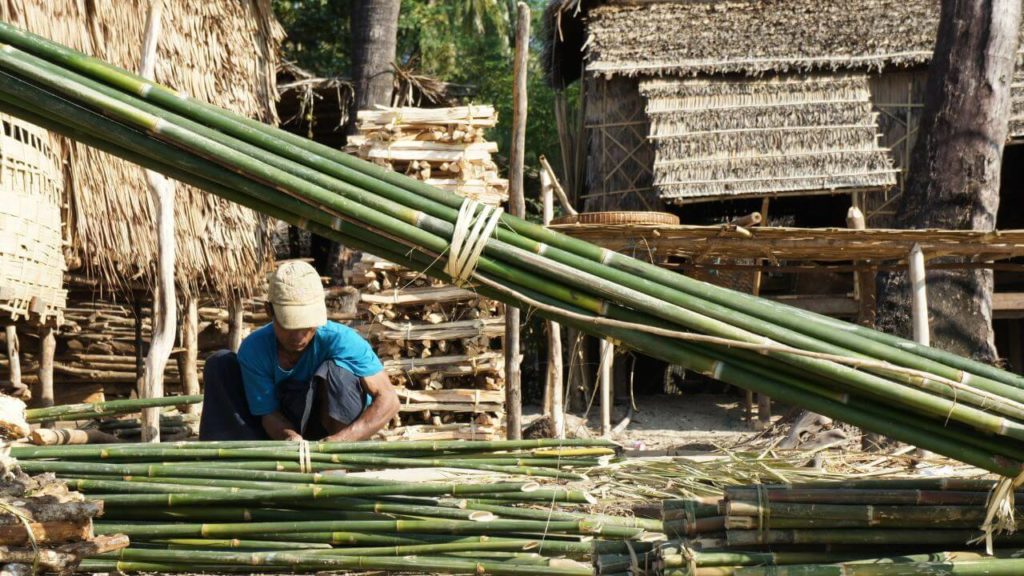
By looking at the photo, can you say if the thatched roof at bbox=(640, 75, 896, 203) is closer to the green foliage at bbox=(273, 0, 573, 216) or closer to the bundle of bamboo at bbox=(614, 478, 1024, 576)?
the green foliage at bbox=(273, 0, 573, 216)

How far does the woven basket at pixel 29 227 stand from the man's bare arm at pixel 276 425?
1629mm

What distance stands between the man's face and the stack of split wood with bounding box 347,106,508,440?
3299 mm

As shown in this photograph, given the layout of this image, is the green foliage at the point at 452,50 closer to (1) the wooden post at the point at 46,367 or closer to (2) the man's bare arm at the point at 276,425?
(1) the wooden post at the point at 46,367

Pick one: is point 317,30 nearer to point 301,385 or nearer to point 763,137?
point 763,137

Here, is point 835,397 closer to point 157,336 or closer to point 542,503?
point 542,503

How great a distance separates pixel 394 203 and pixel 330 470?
1.23 meters

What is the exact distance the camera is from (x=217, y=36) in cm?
816

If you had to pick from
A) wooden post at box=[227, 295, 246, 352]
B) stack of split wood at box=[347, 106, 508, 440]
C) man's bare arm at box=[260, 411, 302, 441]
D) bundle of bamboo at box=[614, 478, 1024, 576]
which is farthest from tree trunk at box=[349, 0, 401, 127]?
bundle of bamboo at box=[614, 478, 1024, 576]

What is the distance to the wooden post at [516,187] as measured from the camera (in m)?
5.87

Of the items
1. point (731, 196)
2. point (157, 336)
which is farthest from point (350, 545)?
point (731, 196)

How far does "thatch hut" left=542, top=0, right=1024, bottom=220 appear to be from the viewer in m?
10.5

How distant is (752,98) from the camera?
11.0 m

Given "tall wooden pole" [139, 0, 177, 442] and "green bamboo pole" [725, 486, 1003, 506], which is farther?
"tall wooden pole" [139, 0, 177, 442]

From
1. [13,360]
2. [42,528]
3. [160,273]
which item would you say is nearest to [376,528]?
[42,528]
